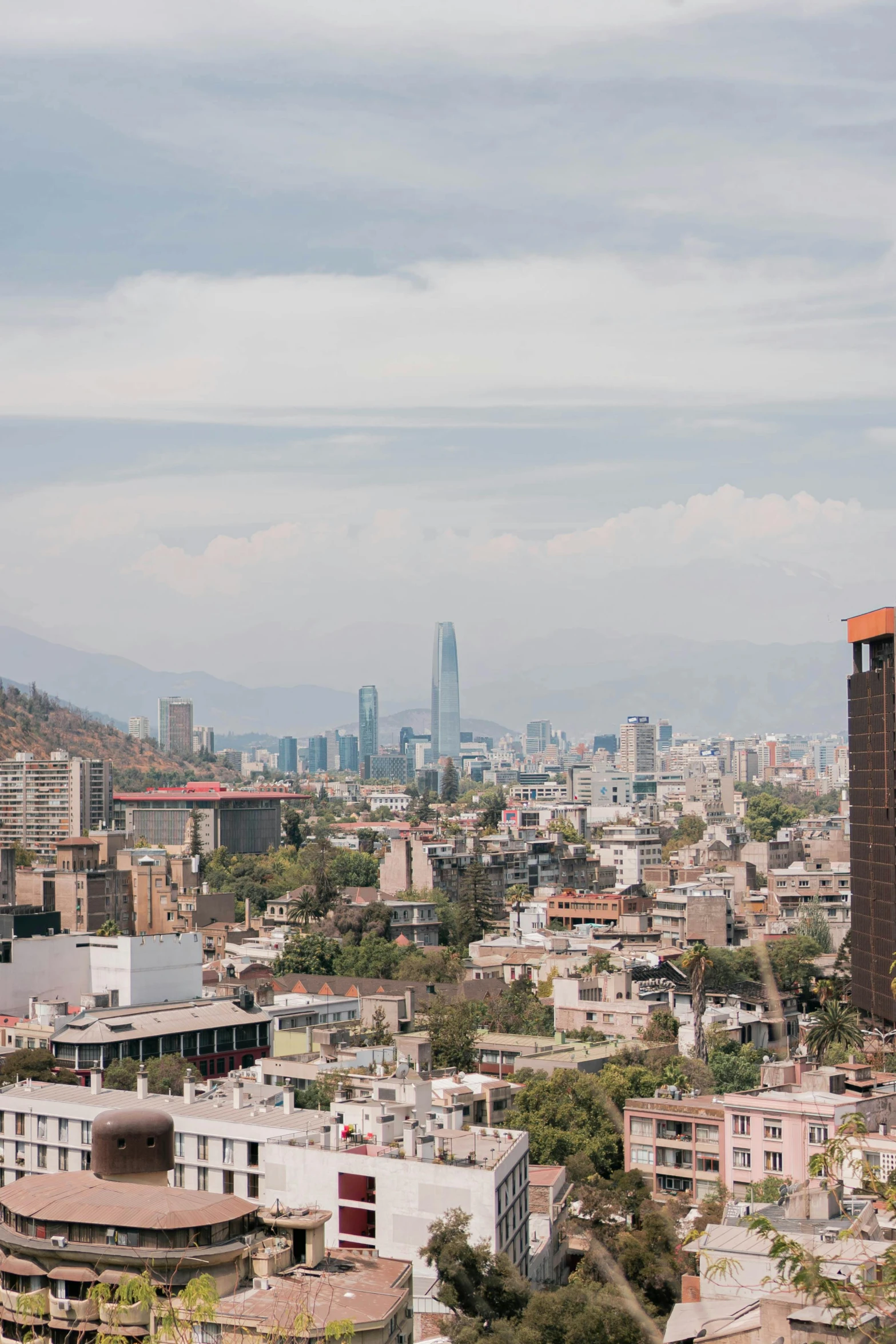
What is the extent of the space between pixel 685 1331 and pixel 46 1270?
5.71 meters

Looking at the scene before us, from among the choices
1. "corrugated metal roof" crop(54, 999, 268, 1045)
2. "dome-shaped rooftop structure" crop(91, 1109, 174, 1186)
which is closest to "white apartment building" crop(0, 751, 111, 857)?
"corrugated metal roof" crop(54, 999, 268, 1045)

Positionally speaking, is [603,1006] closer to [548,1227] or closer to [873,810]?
[873,810]

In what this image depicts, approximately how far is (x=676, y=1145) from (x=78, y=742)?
126m

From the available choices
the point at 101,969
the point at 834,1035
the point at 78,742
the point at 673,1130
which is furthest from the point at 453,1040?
the point at 78,742

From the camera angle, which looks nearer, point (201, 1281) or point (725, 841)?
point (201, 1281)

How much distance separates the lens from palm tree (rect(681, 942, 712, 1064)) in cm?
3872

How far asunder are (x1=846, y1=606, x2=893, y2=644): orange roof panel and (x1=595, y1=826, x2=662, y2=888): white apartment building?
35.7 meters

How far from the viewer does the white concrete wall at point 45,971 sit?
4297cm

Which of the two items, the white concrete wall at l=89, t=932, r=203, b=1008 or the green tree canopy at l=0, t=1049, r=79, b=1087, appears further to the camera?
the white concrete wall at l=89, t=932, r=203, b=1008

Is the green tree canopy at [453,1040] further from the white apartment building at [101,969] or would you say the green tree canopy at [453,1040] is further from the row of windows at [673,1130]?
the row of windows at [673,1130]

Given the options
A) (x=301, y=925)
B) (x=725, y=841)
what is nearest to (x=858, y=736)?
(x=301, y=925)

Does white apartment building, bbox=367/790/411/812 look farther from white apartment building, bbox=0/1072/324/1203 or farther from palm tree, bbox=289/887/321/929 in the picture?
white apartment building, bbox=0/1072/324/1203

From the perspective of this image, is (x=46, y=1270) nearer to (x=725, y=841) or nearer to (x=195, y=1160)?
(x=195, y=1160)

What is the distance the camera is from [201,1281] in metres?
10.6
